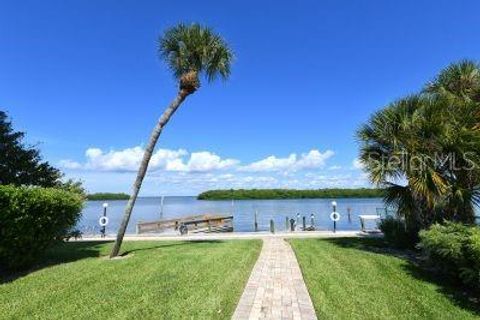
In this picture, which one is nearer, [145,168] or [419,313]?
[419,313]

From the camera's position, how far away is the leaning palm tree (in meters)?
14.6

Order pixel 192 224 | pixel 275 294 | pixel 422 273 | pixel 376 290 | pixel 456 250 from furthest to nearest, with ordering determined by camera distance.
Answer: pixel 192 224 → pixel 422 273 → pixel 376 290 → pixel 456 250 → pixel 275 294

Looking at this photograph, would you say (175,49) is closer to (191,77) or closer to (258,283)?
(191,77)

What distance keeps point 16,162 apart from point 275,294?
1057 cm

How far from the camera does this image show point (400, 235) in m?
14.8

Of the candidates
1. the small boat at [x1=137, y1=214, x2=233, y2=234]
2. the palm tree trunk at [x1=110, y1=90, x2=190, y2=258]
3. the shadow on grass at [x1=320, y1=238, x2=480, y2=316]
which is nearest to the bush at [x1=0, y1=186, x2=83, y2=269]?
the palm tree trunk at [x1=110, y1=90, x2=190, y2=258]

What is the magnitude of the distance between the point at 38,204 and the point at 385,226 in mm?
11650

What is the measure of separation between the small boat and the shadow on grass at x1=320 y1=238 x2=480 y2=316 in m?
14.0

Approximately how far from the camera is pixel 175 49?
15.2 m

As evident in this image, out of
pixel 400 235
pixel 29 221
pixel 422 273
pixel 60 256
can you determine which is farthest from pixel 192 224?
pixel 422 273

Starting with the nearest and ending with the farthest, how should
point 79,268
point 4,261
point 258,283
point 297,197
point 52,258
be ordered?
point 258,283 < point 4,261 < point 79,268 < point 52,258 < point 297,197

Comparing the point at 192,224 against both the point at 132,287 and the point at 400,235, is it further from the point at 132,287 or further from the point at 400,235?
the point at 132,287

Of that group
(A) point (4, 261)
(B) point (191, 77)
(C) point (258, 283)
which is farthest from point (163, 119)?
(C) point (258, 283)

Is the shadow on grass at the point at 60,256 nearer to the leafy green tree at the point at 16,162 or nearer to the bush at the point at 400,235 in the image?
the leafy green tree at the point at 16,162
